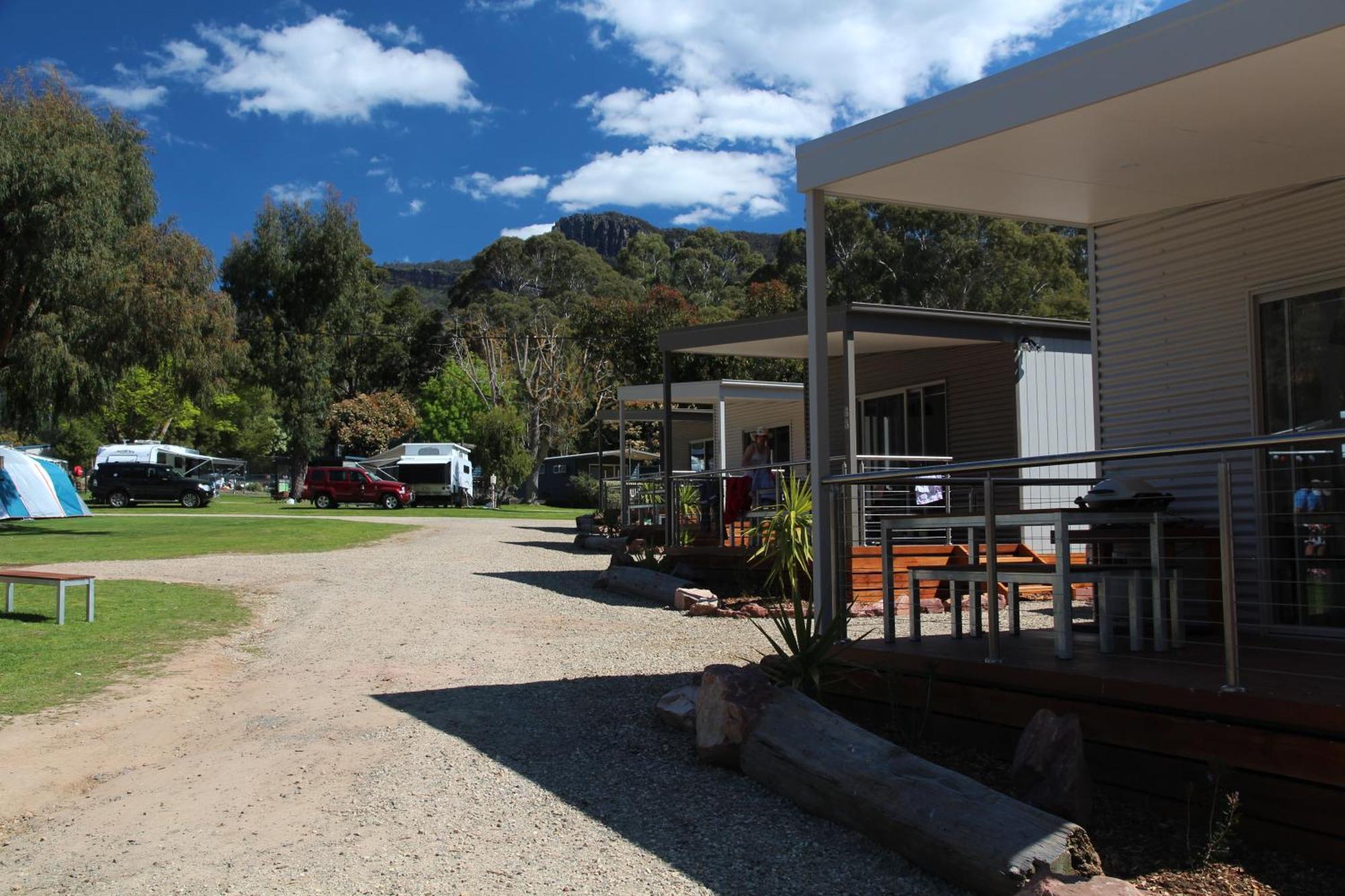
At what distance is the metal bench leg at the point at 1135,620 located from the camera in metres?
5.64

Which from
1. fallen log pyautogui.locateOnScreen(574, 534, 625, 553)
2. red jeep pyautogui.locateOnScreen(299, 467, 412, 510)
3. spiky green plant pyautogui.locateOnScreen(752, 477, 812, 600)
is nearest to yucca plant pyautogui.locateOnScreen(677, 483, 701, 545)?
fallen log pyautogui.locateOnScreen(574, 534, 625, 553)

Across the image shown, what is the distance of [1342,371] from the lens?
248 inches

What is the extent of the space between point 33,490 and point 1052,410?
2113 cm

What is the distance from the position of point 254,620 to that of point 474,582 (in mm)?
3518

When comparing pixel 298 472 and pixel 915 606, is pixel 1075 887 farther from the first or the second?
pixel 298 472

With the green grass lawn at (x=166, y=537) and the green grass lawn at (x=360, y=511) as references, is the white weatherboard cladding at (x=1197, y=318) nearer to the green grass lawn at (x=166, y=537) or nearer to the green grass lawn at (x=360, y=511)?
the green grass lawn at (x=166, y=537)

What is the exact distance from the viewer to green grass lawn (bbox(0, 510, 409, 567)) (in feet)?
58.7

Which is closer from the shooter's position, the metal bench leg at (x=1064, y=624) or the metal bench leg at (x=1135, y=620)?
the metal bench leg at (x=1064, y=624)

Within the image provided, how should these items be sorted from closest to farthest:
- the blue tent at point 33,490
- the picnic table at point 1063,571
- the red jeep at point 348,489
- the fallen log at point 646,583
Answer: the picnic table at point 1063,571
the fallen log at point 646,583
the blue tent at point 33,490
the red jeep at point 348,489

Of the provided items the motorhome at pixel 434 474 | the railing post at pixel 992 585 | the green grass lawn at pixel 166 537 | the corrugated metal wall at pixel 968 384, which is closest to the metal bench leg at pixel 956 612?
the railing post at pixel 992 585

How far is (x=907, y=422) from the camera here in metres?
15.0

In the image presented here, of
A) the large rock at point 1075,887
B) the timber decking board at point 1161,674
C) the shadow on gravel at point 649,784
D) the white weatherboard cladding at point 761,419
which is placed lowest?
the shadow on gravel at point 649,784

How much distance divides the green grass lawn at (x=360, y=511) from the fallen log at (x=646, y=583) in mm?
19007

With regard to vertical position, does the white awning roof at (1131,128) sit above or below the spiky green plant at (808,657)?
above
